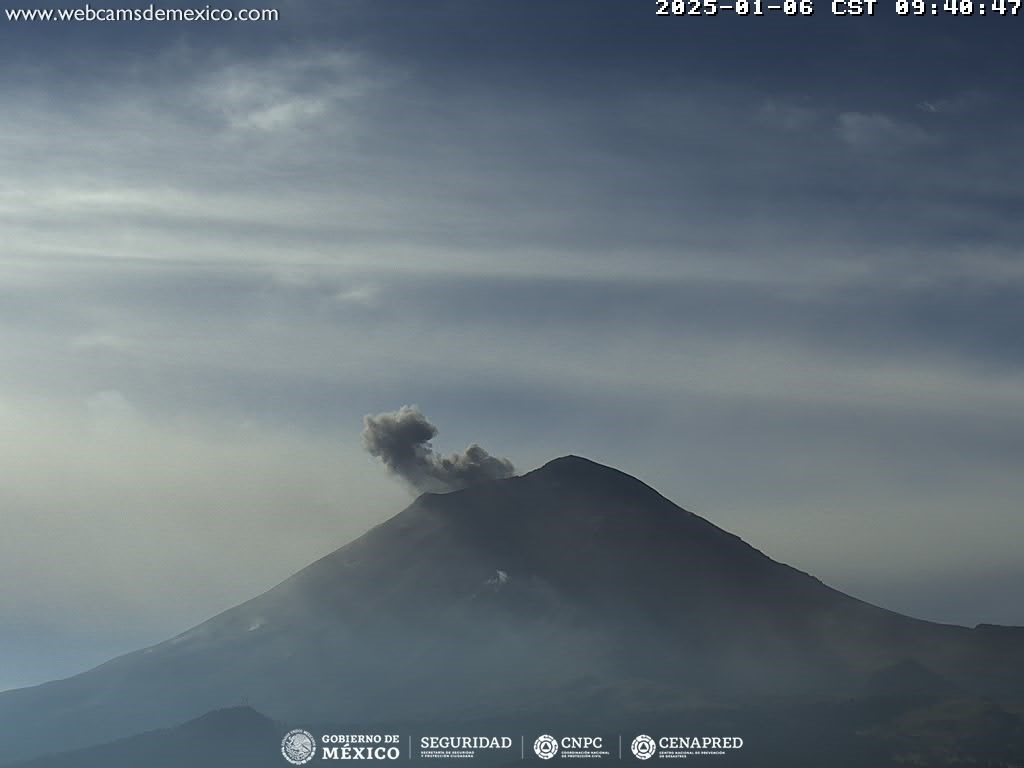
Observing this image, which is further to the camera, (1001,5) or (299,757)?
(299,757)

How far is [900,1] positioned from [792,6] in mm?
7764

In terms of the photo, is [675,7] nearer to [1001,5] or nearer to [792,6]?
[792,6]

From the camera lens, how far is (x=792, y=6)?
82.6 meters

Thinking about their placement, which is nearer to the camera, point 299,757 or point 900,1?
point 900,1

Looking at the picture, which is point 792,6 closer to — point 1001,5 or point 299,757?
point 1001,5

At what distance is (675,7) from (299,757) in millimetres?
133677

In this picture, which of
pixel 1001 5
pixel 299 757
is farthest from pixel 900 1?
pixel 299 757

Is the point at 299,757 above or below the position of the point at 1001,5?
below

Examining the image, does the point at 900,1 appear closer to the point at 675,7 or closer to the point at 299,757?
the point at 675,7

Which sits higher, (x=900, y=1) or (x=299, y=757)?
(x=900, y=1)

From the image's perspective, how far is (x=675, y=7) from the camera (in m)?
83.1

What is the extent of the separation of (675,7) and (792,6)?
7554 millimetres

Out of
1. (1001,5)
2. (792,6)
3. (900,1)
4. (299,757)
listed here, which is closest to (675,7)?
(792,6)

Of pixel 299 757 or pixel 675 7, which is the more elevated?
pixel 675 7
